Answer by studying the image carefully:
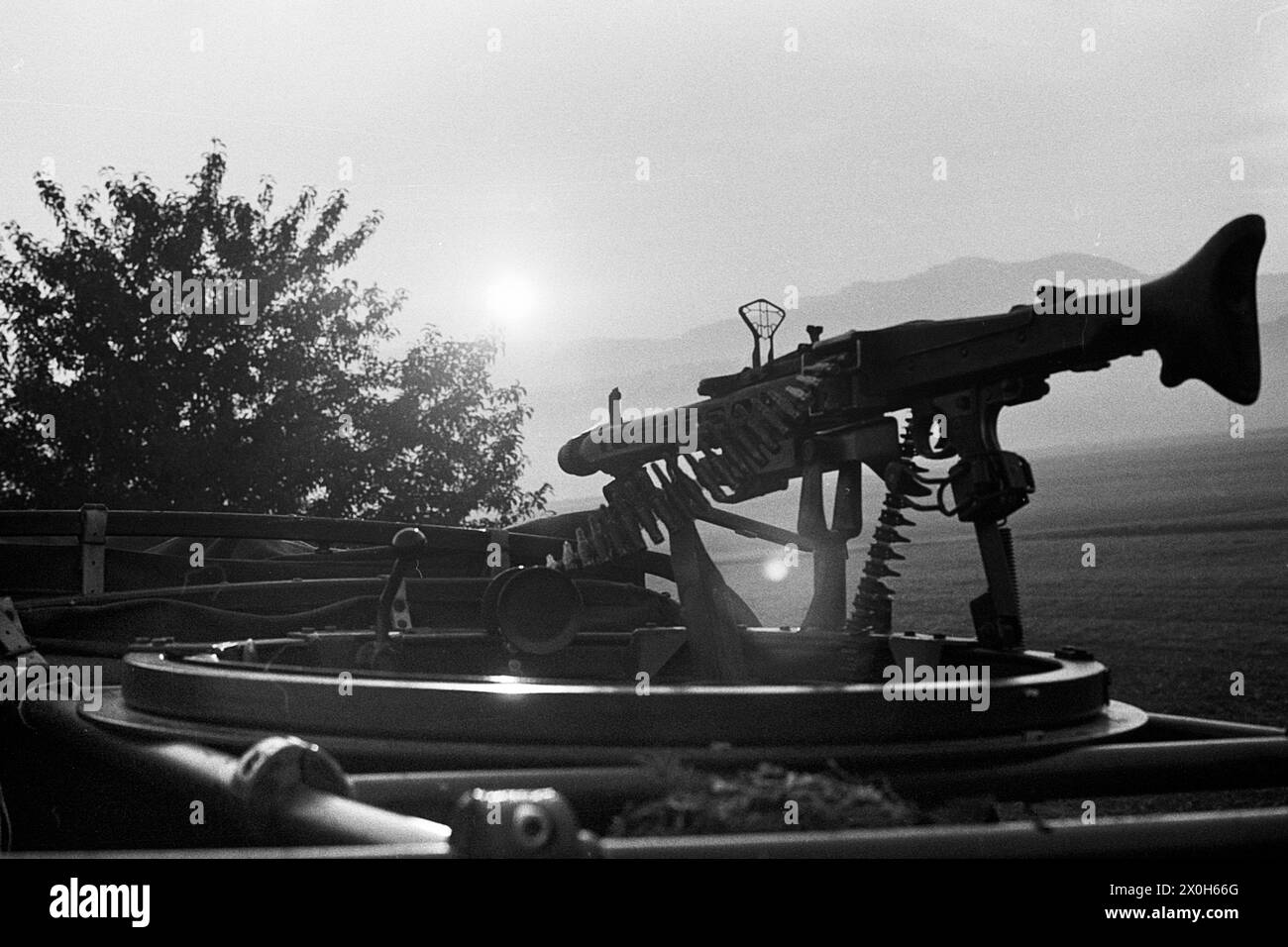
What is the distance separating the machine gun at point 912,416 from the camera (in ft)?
6.17

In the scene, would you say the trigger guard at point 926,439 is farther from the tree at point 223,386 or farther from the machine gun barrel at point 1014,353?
the tree at point 223,386

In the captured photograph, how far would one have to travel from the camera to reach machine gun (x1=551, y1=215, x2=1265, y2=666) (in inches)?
74.0

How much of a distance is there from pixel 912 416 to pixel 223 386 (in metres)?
13.1

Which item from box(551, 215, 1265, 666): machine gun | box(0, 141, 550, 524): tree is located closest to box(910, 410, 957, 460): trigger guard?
box(551, 215, 1265, 666): machine gun

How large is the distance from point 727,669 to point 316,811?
1229 mm

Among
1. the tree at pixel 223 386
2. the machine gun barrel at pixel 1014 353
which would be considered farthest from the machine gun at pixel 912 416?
the tree at pixel 223 386

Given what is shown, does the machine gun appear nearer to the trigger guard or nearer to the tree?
the trigger guard

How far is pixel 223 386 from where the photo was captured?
14.3m

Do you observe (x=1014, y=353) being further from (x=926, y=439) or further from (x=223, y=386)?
(x=223, y=386)

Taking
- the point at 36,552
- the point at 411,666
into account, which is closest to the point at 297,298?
the point at 36,552

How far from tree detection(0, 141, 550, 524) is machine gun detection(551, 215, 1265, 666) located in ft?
37.9
